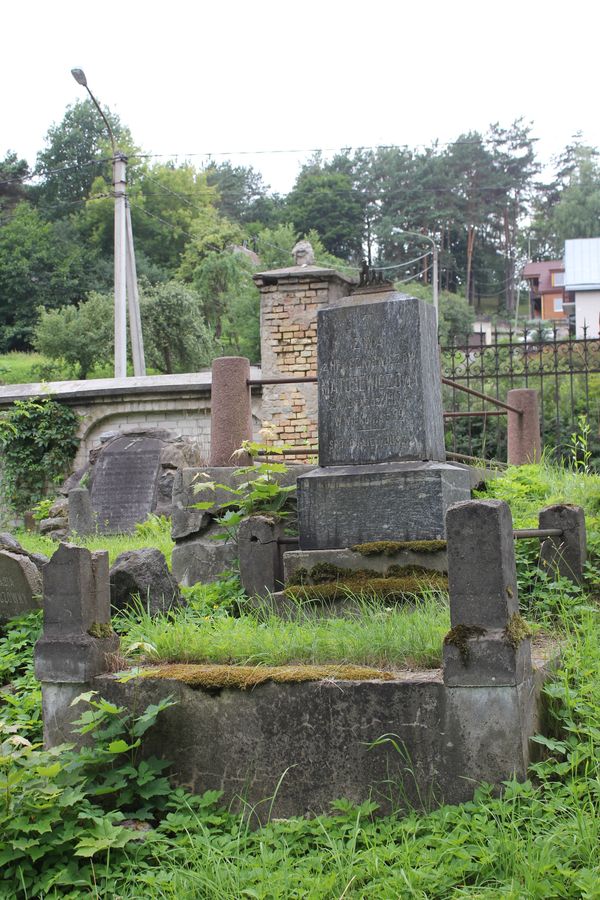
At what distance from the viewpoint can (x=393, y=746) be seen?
3.69 m

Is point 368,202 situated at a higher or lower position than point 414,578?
higher

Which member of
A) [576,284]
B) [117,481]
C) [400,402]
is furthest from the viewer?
[576,284]

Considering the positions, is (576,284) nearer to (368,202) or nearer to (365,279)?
(368,202)

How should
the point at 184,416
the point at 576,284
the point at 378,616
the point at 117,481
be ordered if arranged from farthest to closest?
1. the point at 576,284
2. the point at 184,416
3. the point at 117,481
4. the point at 378,616

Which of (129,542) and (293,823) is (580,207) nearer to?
(129,542)

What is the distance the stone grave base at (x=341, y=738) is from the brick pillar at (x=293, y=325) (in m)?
8.99

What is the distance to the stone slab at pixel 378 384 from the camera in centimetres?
571

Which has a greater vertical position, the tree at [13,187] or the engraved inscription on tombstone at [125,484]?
the tree at [13,187]

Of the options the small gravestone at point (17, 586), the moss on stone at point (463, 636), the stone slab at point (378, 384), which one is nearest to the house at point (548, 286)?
the stone slab at point (378, 384)

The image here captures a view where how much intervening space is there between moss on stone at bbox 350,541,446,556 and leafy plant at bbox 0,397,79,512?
1149 centimetres

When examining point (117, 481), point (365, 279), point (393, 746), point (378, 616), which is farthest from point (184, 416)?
point (393, 746)

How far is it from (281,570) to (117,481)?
26.2ft

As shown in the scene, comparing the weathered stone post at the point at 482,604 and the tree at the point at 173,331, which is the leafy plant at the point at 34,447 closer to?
the weathered stone post at the point at 482,604

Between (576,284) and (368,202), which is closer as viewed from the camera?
(576,284)
